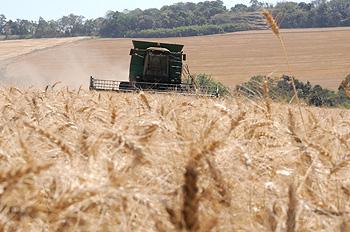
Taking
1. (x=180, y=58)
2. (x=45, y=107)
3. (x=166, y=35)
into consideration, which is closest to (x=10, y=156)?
(x=45, y=107)

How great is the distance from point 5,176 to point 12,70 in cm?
3987

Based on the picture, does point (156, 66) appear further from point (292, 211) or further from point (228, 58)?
point (228, 58)

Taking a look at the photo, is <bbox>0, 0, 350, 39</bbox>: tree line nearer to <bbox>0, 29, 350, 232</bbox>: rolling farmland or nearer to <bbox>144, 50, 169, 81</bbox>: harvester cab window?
<bbox>144, 50, 169, 81</bbox>: harvester cab window

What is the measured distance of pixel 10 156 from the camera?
1284 millimetres

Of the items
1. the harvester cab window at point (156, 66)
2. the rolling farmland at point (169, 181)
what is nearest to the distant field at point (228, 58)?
the harvester cab window at point (156, 66)

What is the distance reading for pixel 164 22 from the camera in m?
75.8

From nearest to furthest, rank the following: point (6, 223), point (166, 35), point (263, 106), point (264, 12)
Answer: point (6, 223) < point (264, 12) < point (263, 106) < point (166, 35)

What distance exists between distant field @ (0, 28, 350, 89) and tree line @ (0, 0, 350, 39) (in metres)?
2.29

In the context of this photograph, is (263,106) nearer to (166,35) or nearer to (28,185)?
(28,185)

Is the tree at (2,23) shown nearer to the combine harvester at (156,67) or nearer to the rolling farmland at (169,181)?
the combine harvester at (156,67)

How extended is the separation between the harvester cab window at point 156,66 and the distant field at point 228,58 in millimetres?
13585

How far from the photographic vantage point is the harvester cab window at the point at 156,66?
1833cm

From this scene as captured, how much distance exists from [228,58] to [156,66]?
3398cm

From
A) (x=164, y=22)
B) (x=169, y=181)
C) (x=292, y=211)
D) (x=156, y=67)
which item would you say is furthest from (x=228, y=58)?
(x=292, y=211)
